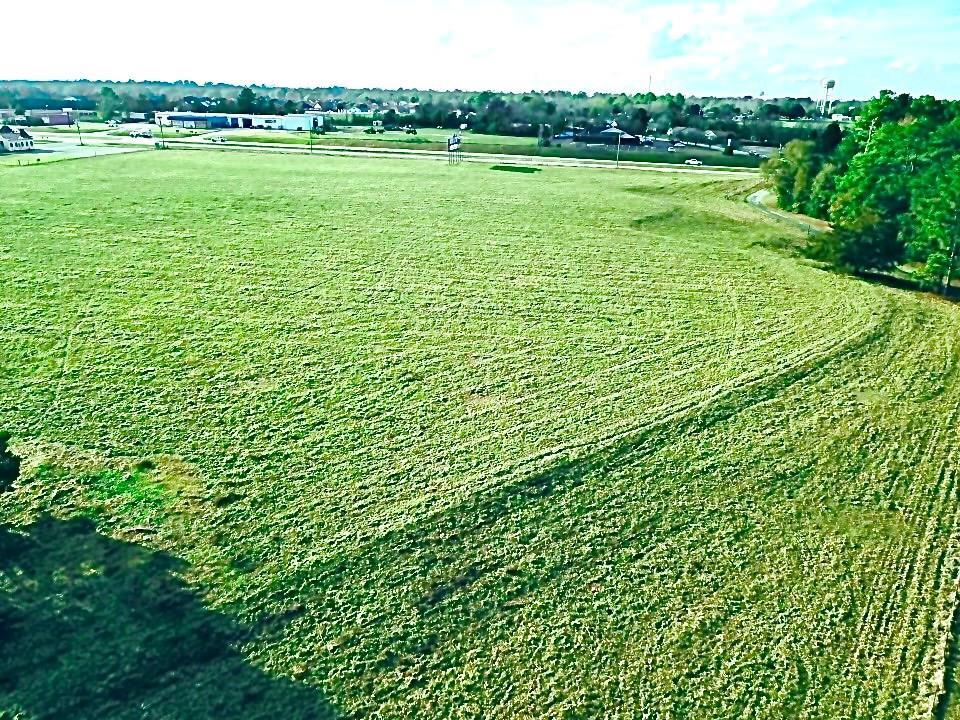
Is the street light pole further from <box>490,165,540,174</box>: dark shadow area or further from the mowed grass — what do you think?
the mowed grass

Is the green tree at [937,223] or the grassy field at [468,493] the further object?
the green tree at [937,223]

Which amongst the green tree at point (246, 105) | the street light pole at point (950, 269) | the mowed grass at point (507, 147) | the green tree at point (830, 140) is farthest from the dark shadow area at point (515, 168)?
the green tree at point (246, 105)

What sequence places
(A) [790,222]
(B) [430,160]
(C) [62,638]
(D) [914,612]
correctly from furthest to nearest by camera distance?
1. (B) [430,160]
2. (A) [790,222]
3. (D) [914,612]
4. (C) [62,638]

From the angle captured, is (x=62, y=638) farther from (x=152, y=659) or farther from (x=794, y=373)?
(x=794, y=373)

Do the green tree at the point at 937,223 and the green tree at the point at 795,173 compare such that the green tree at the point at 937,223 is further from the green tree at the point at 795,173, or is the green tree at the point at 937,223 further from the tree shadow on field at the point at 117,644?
the tree shadow on field at the point at 117,644

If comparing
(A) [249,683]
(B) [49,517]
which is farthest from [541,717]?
(B) [49,517]
